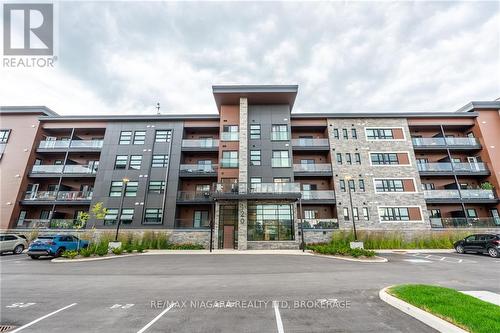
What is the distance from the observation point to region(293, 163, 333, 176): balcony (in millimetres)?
22703


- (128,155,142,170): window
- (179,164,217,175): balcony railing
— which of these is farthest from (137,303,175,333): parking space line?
(128,155,142,170): window

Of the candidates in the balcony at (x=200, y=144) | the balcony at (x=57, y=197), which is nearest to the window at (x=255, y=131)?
the balcony at (x=200, y=144)

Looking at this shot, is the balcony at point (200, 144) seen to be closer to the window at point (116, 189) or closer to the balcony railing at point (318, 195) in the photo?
the window at point (116, 189)

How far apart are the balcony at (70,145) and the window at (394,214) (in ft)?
105

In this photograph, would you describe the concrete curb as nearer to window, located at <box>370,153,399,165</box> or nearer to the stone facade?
the stone facade

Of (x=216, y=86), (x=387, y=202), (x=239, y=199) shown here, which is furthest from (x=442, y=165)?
(x=216, y=86)

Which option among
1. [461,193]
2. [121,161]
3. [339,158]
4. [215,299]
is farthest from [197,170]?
[461,193]

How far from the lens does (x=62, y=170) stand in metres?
23.0

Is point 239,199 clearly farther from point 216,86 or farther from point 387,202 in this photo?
point 387,202

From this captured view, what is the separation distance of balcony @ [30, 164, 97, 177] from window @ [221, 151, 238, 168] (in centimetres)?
1457

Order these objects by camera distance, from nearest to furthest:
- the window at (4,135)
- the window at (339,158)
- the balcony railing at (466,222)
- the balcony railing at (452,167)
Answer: the balcony railing at (466,222) < the balcony railing at (452,167) < the window at (339,158) < the window at (4,135)

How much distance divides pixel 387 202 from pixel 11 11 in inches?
1263

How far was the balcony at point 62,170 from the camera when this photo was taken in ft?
75.4

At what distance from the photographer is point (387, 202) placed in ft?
72.7
